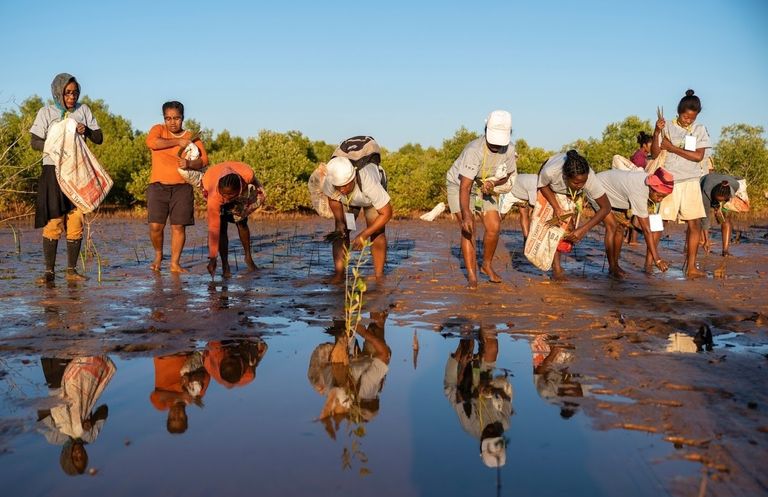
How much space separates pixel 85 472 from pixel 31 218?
15962mm

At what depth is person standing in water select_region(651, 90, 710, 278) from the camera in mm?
8938

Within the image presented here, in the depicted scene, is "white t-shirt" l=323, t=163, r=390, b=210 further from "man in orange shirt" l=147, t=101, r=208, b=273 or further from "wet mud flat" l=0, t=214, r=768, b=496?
"man in orange shirt" l=147, t=101, r=208, b=273

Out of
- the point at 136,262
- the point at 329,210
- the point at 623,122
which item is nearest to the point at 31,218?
the point at 136,262

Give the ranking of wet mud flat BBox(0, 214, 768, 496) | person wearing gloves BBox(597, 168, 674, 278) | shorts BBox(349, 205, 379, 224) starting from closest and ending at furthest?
1. wet mud flat BBox(0, 214, 768, 496)
2. shorts BBox(349, 205, 379, 224)
3. person wearing gloves BBox(597, 168, 674, 278)

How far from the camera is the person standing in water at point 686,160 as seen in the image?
29.3 feet

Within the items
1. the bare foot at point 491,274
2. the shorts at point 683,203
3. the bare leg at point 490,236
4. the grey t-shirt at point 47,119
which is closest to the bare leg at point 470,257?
the bare leg at point 490,236

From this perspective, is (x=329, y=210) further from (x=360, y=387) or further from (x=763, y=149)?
(x=763, y=149)

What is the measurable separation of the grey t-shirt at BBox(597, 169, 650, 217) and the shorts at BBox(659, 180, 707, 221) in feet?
0.98

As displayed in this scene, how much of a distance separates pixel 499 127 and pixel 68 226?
4.73 m

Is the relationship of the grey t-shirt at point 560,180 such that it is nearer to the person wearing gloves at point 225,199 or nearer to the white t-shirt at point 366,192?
the white t-shirt at point 366,192

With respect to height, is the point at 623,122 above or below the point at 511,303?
above

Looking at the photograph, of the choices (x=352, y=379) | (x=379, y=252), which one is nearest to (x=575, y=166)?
(x=379, y=252)

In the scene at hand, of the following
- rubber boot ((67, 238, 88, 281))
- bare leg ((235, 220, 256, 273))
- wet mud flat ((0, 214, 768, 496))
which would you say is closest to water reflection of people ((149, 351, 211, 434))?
wet mud flat ((0, 214, 768, 496))

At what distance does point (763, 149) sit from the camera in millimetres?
21922
